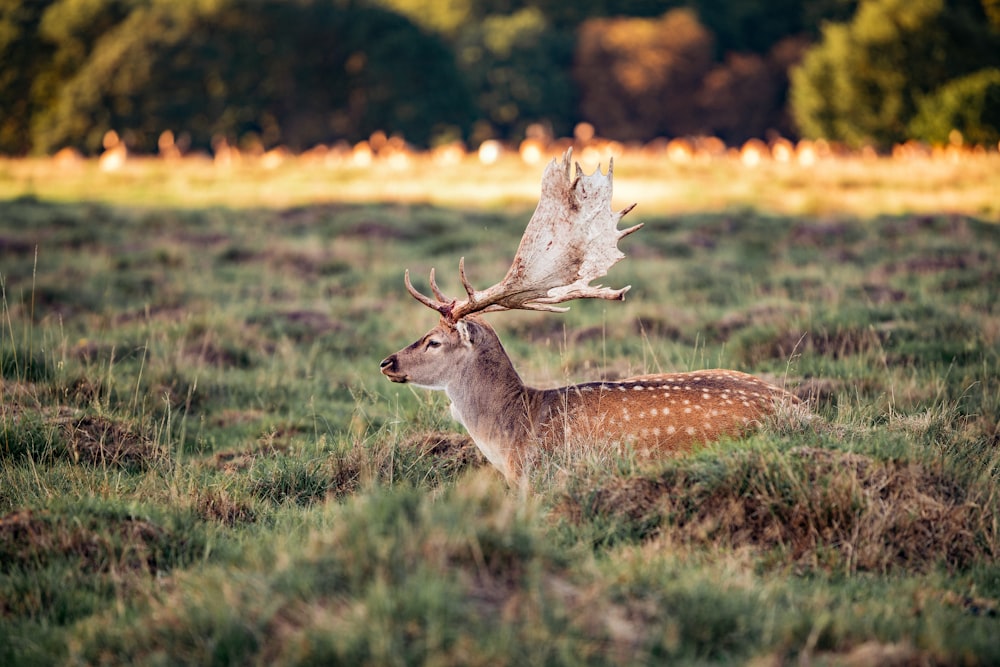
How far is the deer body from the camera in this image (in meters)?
5.88

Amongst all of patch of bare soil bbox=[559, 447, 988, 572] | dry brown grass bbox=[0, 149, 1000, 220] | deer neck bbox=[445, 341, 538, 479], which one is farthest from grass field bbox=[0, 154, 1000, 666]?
dry brown grass bbox=[0, 149, 1000, 220]

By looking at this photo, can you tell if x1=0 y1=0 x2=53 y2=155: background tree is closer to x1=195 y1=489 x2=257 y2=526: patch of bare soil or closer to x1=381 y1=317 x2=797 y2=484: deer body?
x1=381 y1=317 x2=797 y2=484: deer body

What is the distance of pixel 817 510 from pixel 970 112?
132 ft

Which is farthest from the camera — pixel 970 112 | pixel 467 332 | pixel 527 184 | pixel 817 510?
pixel 970 112

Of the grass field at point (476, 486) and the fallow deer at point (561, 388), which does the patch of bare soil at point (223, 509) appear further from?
the fallow deer at point (561, 388)

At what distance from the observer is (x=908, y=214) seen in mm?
17406

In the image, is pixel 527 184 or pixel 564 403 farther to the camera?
pixel 527 184

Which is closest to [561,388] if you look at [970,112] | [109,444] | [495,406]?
[495,406]

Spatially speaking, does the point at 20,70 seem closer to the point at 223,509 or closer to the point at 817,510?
the point at 223,509

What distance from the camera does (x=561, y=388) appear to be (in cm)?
640

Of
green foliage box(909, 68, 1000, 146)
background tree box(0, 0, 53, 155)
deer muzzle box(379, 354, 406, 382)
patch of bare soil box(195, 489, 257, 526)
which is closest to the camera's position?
patch of bare soil box(195, 489, 257, 526)

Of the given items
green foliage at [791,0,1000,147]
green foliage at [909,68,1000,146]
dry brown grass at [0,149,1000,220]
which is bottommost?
dry brown grass at [0,149,1000,220]

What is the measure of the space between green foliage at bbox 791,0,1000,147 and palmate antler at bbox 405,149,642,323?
142 feet

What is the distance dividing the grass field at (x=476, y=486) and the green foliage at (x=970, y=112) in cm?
2922
